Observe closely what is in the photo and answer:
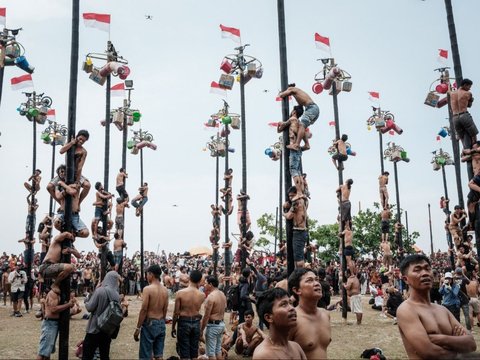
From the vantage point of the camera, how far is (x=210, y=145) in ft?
96.4

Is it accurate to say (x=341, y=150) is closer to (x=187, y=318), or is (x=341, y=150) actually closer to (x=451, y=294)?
(x=451, y=294)

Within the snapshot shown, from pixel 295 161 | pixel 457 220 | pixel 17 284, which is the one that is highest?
pixel 295 161

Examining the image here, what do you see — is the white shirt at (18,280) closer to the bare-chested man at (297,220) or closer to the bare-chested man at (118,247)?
the bare-chested man at (118,247)

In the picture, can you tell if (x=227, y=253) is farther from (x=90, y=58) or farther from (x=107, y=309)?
(x=107, y=309)

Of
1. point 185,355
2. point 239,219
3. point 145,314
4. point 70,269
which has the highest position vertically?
point 239,219

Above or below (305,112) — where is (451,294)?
below

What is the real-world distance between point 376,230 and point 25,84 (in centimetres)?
3872

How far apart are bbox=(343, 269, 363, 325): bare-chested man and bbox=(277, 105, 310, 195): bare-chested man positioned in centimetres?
796

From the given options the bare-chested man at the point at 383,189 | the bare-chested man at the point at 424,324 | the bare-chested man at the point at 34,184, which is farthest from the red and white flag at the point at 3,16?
the bare-chested man at the point at 383,189

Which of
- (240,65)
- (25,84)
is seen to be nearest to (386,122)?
(240,65)

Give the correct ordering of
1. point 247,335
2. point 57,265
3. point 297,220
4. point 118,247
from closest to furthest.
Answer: point 57,265, point 297,220, point 247,335, point 118,247

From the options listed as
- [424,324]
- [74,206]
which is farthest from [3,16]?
[424,324]

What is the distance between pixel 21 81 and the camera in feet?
59.5

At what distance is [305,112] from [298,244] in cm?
285
